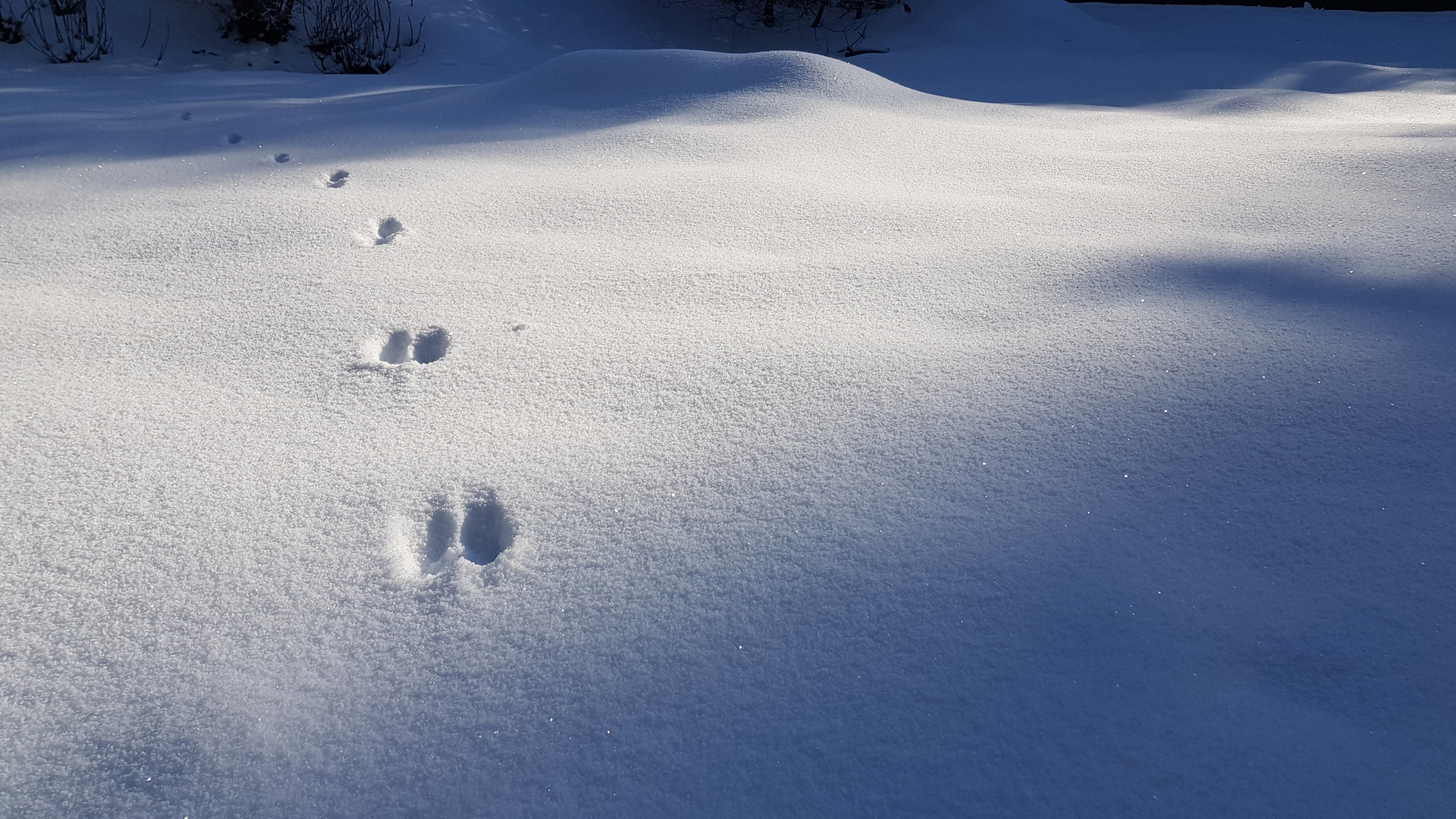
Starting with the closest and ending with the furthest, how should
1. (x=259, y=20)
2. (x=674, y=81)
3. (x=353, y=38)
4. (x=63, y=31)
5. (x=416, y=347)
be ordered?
(x=416, y=347) → (x=674, y=81) → (x=63, y=31) → (x=353, y=38) → (x=259, y=20)

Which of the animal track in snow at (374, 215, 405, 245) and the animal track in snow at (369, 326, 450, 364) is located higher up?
the animal track in snow at (374, 215, 405, 245)

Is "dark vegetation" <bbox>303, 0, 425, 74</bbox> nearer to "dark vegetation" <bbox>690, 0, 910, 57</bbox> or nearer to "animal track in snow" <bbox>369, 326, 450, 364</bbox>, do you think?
"dark vegetation" <bbox>690, 0, 910, 57</bbox>

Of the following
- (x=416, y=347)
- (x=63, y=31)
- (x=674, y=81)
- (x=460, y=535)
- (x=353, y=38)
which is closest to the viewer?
(x=460, y=535)

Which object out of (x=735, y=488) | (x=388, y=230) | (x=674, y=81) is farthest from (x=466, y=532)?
(x=674, y=81)

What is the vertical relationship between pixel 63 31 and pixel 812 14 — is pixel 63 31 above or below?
below

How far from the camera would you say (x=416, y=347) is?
1421mm

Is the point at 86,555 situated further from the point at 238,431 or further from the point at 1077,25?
the point at 1077,25

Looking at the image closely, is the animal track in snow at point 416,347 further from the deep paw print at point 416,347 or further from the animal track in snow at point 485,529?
the animal track in snow at point 485,529

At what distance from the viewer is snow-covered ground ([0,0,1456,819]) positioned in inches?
30.7

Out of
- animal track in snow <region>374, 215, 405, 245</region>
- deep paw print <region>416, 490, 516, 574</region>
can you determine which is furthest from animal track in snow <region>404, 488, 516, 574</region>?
animal track in snow <region>374, 215, 405, 245</region>

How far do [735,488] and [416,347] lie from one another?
2.26ft

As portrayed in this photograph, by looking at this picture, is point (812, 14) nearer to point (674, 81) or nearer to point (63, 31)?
point (674, 81)

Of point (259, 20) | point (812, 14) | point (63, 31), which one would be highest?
point (812, 14)

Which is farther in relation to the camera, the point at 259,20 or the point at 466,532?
the point at 259,20
